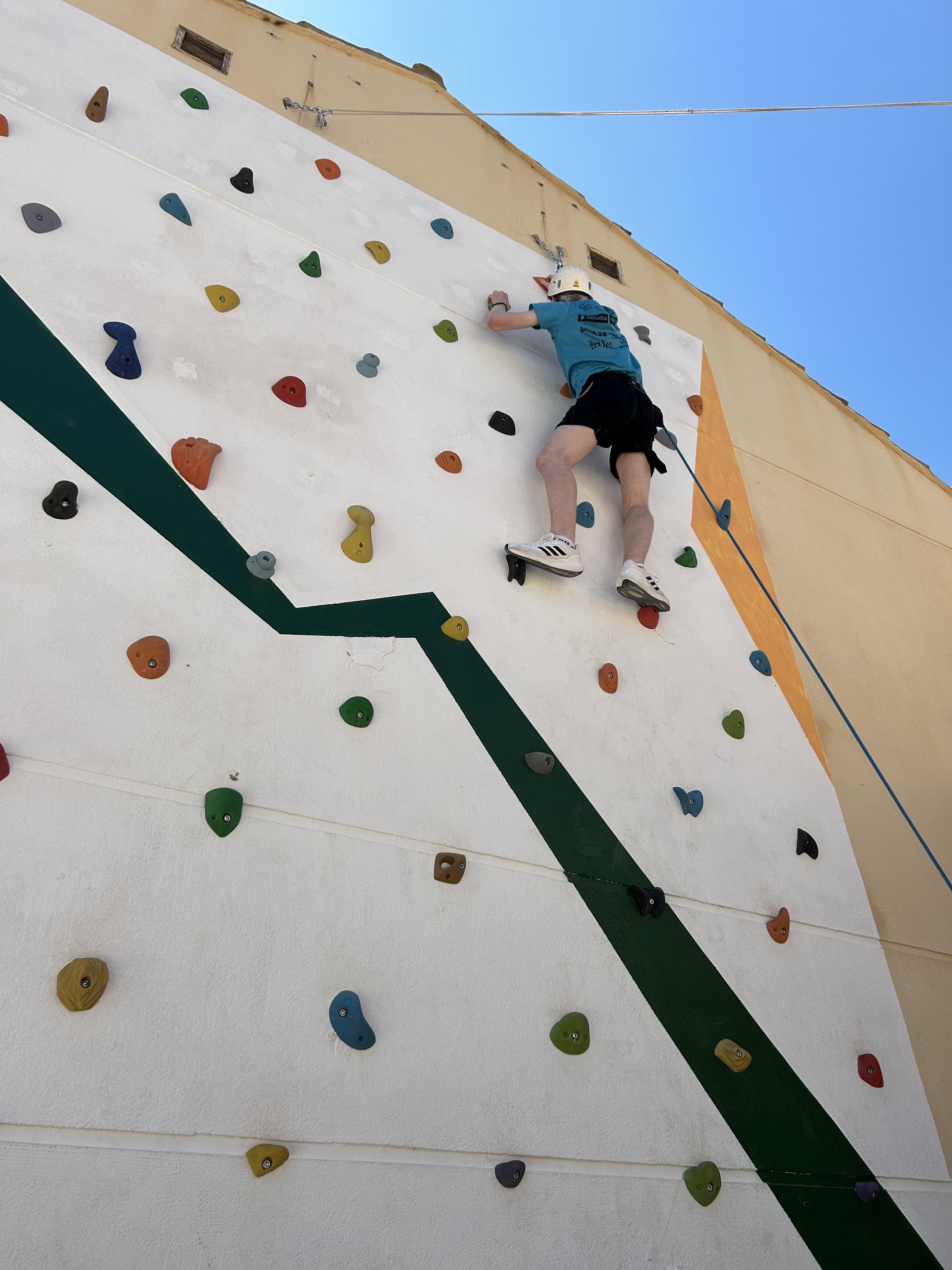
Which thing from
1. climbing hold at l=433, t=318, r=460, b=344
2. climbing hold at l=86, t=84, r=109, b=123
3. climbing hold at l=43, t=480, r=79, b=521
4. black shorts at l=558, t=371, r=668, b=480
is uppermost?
climbing hold at l=86, t=84, r=109, b=123

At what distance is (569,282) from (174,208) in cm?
110

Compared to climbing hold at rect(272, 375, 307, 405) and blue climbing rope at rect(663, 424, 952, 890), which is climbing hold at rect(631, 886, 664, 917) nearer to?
blue climbing rope at rect(663, 424, 952, 890)

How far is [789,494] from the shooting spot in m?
2.87

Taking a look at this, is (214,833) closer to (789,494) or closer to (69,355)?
(69,355)

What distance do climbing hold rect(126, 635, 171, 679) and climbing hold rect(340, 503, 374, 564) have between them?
433 mm

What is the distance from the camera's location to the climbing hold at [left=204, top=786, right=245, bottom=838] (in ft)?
3.90

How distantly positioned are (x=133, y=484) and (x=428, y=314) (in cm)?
109

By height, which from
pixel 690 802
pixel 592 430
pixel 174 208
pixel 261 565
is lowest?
pixel 690 802

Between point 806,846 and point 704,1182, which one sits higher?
point 806,846

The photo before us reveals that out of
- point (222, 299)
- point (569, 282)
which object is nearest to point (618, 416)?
point (569, 282)

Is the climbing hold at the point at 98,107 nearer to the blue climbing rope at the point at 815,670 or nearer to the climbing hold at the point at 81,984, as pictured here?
the blue climbing rope at the point at 815,670

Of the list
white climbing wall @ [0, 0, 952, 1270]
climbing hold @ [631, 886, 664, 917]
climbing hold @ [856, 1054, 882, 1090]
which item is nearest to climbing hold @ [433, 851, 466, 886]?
white climbing wall @ [0, 0, 952, 1270]

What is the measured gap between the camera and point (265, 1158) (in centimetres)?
100

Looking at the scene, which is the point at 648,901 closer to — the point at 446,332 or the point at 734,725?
the point at 734,725
